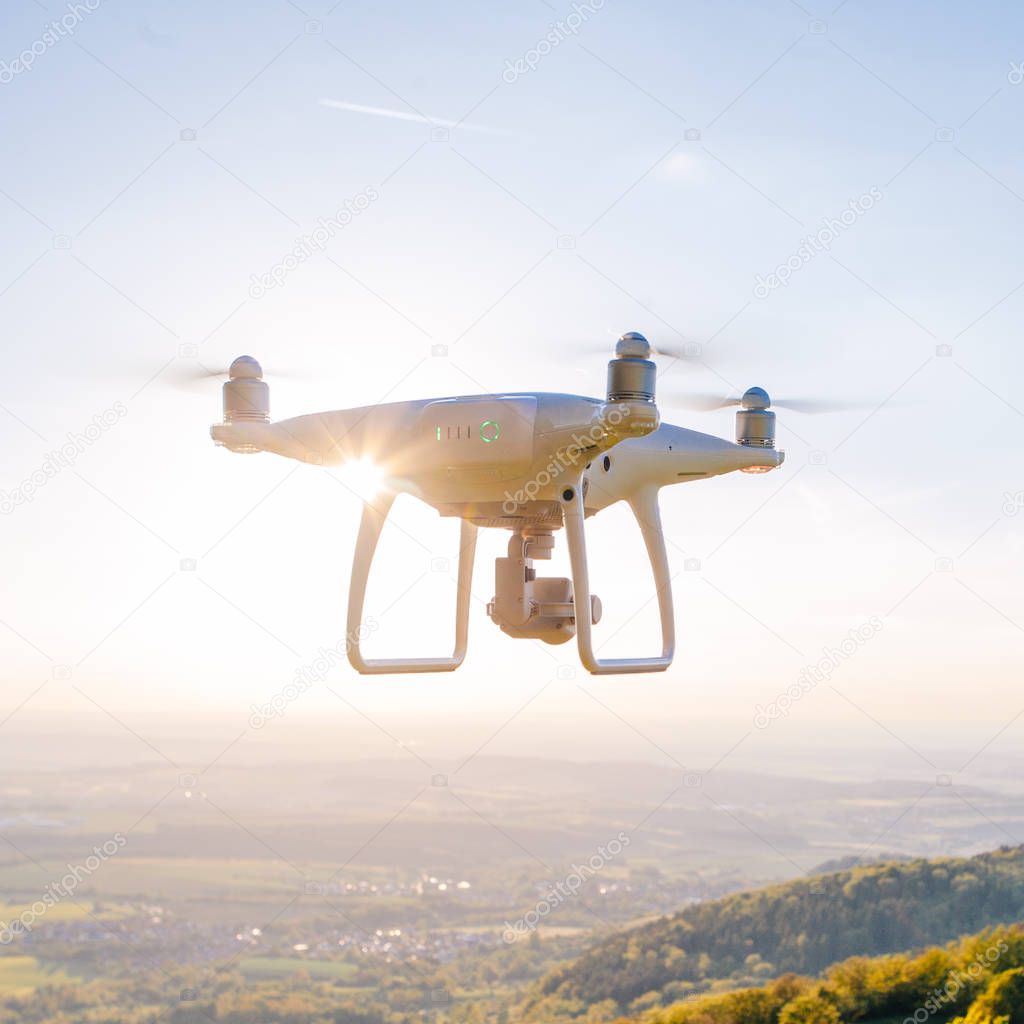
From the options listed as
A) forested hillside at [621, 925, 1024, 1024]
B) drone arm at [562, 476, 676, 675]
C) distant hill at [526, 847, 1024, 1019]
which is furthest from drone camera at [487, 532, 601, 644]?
distant hill at [526, 847, 1024, 1019]

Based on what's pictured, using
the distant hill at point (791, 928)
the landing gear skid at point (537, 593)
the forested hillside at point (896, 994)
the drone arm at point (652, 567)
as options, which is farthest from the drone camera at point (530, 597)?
the distant hill at point (791, 928)

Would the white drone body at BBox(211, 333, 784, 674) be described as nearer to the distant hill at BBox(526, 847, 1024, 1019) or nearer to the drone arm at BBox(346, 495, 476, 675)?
the drone arm at BBox(346, 495, 476, 675)

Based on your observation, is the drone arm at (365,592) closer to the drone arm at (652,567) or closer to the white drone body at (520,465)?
the white drone body at (520,465)

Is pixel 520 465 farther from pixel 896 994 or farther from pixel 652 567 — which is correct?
pixel 896 994

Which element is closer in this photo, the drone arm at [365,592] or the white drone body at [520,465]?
the white drone body at [520,465]

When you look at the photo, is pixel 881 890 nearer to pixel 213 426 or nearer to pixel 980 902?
pixel 980 902

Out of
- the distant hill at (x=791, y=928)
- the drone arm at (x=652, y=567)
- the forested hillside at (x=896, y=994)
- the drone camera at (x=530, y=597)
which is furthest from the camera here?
the distant hill at (x=791, y=928)

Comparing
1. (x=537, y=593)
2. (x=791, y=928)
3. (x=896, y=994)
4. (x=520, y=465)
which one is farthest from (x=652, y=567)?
(x=791, y=928)

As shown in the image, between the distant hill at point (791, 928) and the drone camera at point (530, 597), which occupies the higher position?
the drone camera at point (530, 597)
